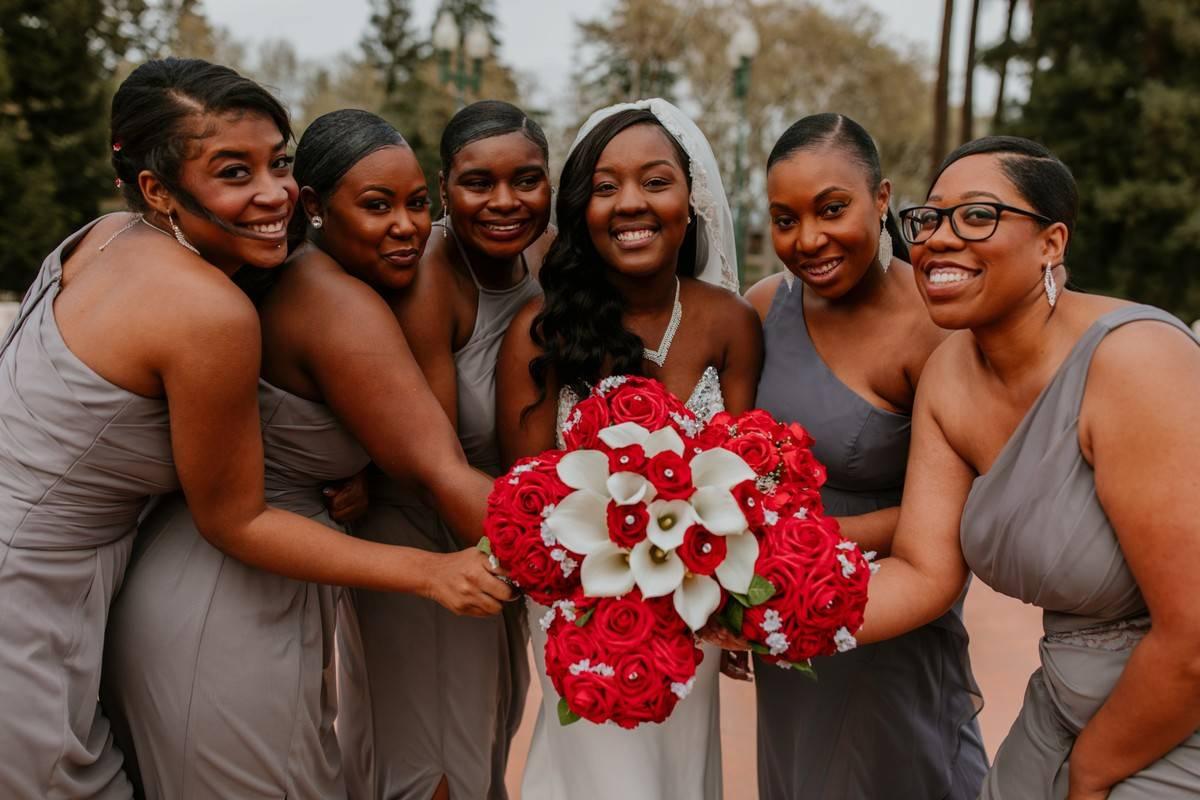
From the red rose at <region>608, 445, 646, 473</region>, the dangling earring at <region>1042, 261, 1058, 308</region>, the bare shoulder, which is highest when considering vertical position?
the dangling earring at <region>1042, 261, 1058, 308</region>

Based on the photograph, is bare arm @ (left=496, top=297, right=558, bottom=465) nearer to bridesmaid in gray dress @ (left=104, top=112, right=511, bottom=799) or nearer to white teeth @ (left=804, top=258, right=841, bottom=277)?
bridesmaid in gray dress @ (left=104, top=112, right=511, bottom=799)

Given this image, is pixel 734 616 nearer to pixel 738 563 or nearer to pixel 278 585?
pixel 738 563

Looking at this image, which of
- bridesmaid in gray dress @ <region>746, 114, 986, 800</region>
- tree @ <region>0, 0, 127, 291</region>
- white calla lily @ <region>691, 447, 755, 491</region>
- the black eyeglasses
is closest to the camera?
white calla lily @ <region>691, 447, 755, 491</region>

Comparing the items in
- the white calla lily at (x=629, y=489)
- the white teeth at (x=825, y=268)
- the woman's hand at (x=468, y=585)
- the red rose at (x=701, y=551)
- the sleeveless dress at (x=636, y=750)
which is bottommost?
the sleeveless dress at (x=636, y=750)

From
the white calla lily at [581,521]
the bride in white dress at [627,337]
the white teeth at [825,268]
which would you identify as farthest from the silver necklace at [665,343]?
the white calla lily at [581,521]

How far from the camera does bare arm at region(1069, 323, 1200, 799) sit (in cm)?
193

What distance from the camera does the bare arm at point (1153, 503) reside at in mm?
1931

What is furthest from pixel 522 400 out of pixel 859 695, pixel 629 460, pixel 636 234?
pixel 859 695

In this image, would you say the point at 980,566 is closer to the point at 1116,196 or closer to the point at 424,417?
the point at 424,417

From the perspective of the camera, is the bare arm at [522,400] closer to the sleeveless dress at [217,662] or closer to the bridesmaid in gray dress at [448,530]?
the bridesmaid in gray dress at [448,530]

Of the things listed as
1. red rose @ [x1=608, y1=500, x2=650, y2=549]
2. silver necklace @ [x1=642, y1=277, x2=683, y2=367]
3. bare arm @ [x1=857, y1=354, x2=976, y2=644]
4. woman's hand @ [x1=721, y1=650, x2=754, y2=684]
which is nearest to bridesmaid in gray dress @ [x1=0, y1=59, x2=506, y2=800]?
red rose @ [x1=608, y1=500, x2=650, y2=549]

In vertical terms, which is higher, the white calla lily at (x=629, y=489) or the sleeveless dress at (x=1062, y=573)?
the white calla lily at (x=629, y=489)

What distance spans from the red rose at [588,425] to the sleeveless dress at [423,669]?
0.98m

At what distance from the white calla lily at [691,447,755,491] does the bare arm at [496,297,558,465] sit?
1019mm
